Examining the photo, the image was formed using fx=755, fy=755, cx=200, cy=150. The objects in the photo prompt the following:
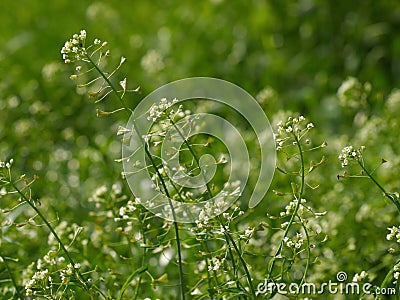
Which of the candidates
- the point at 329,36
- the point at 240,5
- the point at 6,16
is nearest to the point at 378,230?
the point at 329,36

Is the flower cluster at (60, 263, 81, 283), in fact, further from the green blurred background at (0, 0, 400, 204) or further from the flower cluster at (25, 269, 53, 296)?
the green blurred background at (0, 0, 400, 204)

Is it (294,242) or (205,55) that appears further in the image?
(205,55)

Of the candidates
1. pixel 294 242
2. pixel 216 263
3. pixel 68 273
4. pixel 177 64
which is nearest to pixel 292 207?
pixel 294 242

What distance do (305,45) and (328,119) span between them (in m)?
0.97

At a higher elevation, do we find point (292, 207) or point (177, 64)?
point (177, 64)

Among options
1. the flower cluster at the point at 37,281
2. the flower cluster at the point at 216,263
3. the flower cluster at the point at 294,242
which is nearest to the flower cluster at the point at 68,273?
the flower cluster at the point at 37,281

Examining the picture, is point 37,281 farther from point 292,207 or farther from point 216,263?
point 292,207

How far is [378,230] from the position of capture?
2.19m

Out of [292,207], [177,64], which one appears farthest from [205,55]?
[292,207]

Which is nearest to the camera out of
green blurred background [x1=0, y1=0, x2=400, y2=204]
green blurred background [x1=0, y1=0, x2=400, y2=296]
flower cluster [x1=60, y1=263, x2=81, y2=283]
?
flower cluster [x1=60, y1=263, x2=81, y2=283]

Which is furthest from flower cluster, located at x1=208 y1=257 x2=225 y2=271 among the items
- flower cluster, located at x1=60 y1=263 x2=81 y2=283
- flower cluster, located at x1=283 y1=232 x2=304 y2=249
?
flower cluster, located at x1=60 y1=263 x2=81 y2=283

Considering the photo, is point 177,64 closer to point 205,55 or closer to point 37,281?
point 205,55

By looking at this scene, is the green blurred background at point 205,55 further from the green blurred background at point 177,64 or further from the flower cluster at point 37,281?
the flower cluster at point 37,281

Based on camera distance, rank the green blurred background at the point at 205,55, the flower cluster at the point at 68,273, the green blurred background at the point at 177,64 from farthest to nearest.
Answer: the green blurred background at the point at 205,55 → the green blurred background at the point at 177,64 → the flower cluster at the point at 68,273
